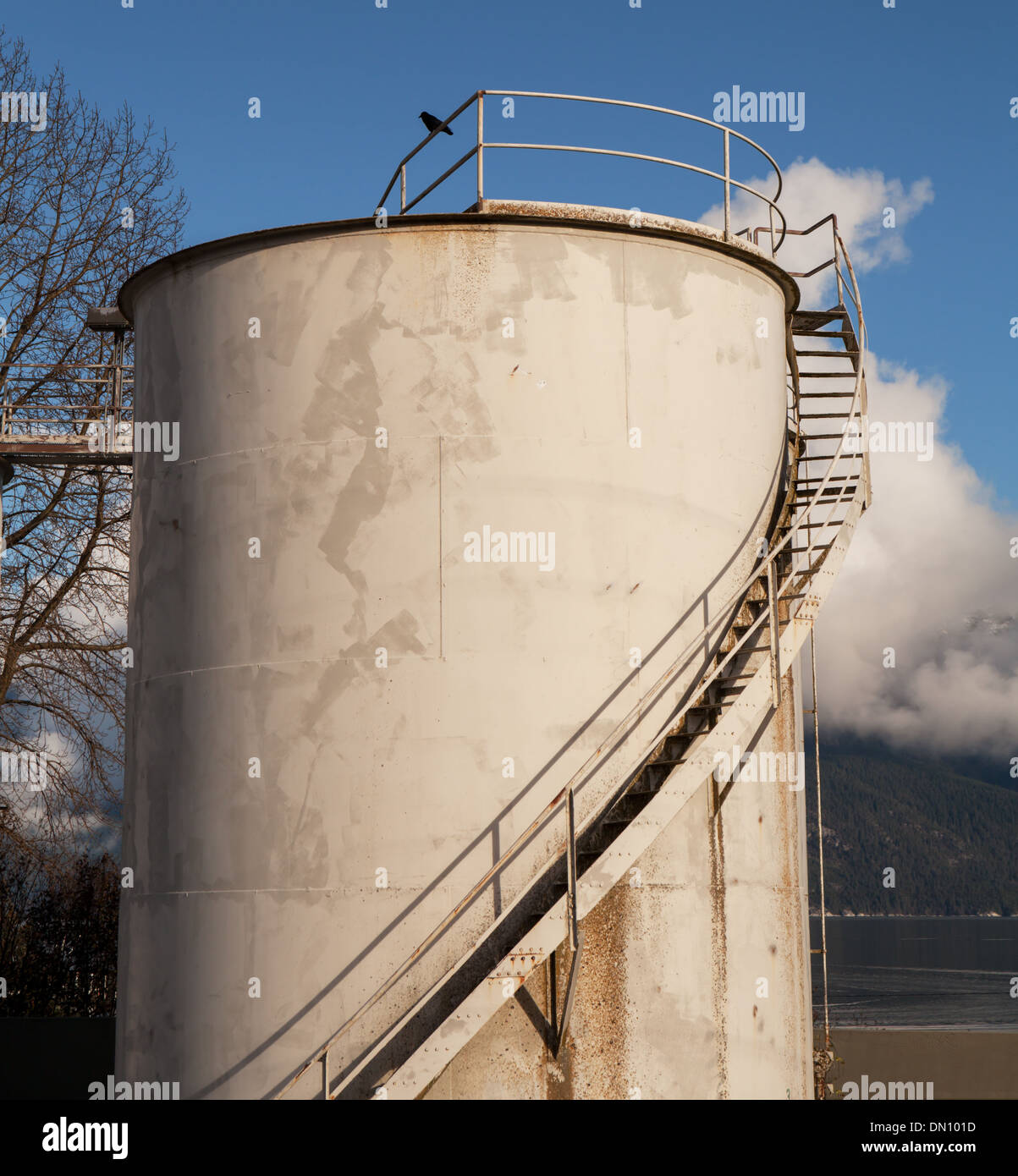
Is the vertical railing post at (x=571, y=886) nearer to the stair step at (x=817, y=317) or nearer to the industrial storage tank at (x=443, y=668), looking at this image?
the industrial storage tank at (x=443, y=668)

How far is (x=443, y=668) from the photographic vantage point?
11906 millimetres

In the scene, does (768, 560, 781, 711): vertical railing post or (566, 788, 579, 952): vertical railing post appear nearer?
(566, 788, 579, 952): vertical railing post

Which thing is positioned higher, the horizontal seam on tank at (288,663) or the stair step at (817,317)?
the stair step at (817,317)

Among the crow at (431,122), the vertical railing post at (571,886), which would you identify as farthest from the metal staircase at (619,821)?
the crow at (431,122)

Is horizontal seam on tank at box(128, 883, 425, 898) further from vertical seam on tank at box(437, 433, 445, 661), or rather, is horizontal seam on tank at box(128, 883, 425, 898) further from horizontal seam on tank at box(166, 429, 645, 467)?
horizontal seam on tank at box(166, 429, 645, 467)

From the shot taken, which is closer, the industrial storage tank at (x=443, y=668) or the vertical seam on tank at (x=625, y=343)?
the industrial storage tank at (x=443, y=668)

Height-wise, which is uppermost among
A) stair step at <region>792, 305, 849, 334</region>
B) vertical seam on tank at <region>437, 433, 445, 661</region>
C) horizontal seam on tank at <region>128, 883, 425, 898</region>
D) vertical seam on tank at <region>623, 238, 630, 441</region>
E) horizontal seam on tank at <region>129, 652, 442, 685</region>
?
stair step at <region>792, 305, 849, 334</region>

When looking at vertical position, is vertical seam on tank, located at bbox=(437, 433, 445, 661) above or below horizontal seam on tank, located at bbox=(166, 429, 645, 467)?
below

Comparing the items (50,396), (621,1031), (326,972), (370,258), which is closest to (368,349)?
(370,258)

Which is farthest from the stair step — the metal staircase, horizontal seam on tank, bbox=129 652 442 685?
horizontal seam on tank, bbox=129 652 442 685

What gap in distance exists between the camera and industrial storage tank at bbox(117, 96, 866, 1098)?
38.2 ft

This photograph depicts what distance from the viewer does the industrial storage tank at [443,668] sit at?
11.6 metres
